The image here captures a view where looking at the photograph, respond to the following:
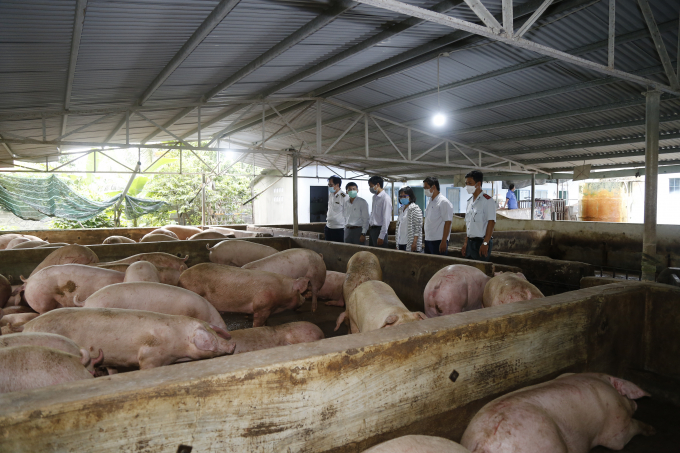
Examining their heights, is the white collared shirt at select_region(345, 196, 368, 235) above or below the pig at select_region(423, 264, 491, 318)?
above

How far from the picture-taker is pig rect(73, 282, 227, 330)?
3.09 metres

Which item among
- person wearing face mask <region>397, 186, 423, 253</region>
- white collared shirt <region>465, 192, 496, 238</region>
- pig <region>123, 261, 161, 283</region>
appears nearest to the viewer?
pig <region>123, 261, 161, 283</region>

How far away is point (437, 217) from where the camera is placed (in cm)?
627

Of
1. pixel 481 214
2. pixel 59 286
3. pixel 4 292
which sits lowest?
pixel 4 292

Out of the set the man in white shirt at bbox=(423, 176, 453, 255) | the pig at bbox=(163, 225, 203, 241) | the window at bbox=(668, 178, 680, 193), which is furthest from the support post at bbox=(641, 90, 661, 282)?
the window at bbox=(668, 178, 680, 193)

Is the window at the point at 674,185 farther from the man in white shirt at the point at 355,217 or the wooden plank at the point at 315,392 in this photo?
the wooden plank at the point at 315,392

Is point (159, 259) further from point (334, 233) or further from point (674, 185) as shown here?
point (674, 185)

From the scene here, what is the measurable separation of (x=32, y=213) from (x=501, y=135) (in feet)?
47.0

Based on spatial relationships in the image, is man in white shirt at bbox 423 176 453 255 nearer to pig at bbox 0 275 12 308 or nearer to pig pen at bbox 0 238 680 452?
pig pen at bbox 0 238 680 452

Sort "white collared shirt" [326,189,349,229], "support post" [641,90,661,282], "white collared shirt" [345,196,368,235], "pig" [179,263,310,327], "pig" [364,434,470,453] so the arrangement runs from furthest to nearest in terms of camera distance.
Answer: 1. "white collared shirt" [326,189,349,229]
2. "white collared shirt" [345,196,368,235]
3. "support post" [641,90,661,282]
4. "pig" [179,263,310,327]
5. "pig" [364,434,470,453]

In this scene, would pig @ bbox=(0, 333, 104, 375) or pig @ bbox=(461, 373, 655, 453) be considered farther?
pig @ bbox=(0, 333, 104, 375)

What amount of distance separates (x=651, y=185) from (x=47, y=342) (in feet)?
23.8

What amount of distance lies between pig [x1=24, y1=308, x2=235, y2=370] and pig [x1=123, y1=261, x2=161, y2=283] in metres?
1.08

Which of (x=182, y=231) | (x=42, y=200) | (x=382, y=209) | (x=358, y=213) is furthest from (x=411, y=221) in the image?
(x=42, y=200)
